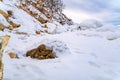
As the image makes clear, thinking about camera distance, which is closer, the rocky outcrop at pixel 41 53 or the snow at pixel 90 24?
the rocky outcrop at pixel 41 53

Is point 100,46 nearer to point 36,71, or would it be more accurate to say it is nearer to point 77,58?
point 77,58

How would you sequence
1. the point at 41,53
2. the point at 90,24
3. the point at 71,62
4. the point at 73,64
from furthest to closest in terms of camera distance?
the point at 90,24 < the point at 41,53 < the point at 71,62 < the point at 73,64

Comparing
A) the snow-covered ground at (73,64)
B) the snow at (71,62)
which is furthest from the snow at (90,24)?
the snow-covered ground at (73,64)

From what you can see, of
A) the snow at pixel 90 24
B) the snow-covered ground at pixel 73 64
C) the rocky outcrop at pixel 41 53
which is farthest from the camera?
the snow at pixel 90 24

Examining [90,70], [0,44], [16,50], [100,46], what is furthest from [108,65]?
[0,44]

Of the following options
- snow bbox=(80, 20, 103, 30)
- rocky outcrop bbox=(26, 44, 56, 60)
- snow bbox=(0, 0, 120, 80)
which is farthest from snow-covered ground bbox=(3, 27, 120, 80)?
snow bbox=(80, 20, 103, 30)

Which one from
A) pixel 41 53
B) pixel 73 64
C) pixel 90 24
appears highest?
pixel 90 24

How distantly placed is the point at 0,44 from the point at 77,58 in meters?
2.90

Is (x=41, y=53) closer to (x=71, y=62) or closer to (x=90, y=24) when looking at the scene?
(x=71, y=62)

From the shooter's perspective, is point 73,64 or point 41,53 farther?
point 41,53

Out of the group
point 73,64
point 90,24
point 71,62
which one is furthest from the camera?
point 90,24

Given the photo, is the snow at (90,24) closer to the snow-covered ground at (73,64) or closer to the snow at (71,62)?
the snow at (71,62)

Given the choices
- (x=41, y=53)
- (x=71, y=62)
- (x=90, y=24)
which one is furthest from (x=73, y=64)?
(x=90, y=24)

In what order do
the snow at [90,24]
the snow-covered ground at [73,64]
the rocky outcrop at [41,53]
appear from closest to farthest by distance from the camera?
the snow-covered ground at [73,64]
the rocky outcrop at [41,53]
the snow at [90,24]
